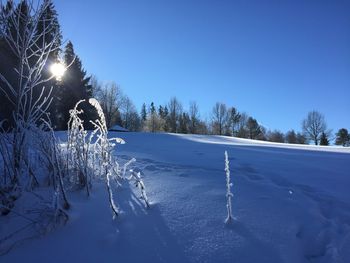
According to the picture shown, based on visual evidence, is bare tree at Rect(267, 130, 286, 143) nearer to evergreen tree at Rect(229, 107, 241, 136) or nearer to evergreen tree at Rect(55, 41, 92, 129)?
evergreen tree at Rect(229, 107, 241, 136)

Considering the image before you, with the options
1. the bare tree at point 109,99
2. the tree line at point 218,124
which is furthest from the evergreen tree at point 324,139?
the bare tree at point 109,99

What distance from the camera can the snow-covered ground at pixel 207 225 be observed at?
1.77 meters

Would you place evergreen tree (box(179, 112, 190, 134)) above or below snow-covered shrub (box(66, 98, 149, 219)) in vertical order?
above

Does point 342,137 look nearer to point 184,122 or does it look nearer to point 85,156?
point 184,122

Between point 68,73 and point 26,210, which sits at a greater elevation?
point 68,73

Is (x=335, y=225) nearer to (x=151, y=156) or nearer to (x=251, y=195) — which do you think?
(x=251, y=195)

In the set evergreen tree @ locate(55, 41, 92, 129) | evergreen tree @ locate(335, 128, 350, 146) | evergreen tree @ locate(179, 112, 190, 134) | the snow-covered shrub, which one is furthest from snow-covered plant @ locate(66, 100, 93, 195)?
evergreen tree @ locate(335, 128, 350, 146)

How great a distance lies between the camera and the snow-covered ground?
5.79ft

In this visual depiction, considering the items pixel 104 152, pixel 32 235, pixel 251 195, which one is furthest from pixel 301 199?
pixel 32 235

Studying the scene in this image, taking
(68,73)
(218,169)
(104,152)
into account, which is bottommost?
(218,169)

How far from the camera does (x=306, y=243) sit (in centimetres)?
183

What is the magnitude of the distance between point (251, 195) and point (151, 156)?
2.11 m

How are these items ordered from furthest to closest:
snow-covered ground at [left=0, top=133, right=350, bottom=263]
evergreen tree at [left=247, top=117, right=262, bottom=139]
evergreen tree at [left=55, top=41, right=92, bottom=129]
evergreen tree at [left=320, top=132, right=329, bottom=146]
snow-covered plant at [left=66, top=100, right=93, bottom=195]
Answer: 1. evergreen tree at [left=247, top=117, right=262, bottom=139]
2. evergreen tree at [left=320, top=132, right=329, bottom=146]
3. evergreen tree at [left=55, top=41, right=92, bottom=129]
4. snow-covered plant at [left=66, top=100, right=93, bottom=195]
5. snow-covered ground at [left=0, top=133, right=350, bottom=263]

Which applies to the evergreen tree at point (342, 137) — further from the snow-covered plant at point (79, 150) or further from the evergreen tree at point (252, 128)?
the snow-covered plant at point (79, 150)
